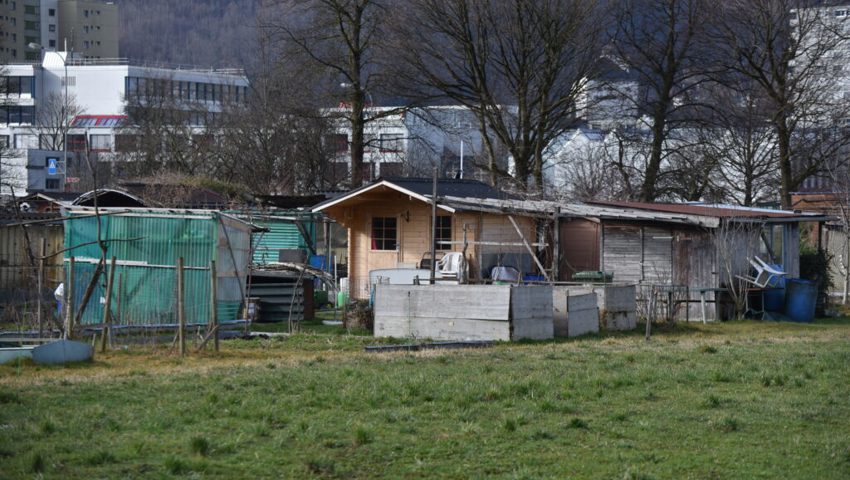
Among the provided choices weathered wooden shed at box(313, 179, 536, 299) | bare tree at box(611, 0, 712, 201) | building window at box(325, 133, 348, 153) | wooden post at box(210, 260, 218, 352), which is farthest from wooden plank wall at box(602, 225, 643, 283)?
building window at box(325, 133, 348, 153)

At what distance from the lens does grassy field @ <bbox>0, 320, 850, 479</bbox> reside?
9.12m

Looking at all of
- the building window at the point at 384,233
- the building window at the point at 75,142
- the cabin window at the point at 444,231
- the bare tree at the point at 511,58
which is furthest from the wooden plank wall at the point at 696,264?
the building window at the point at 75,142

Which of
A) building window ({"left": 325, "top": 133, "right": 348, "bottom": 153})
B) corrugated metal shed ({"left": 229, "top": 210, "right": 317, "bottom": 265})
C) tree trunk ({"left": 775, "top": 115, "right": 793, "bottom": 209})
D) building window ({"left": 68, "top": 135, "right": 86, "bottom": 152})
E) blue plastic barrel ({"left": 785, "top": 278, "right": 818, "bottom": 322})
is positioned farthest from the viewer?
building window ({"left": 68, "top": 135, "right": 86, "bottom": 152})

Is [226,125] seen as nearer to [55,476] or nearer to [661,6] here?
[661,6]

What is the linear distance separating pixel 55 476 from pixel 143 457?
2.86ft

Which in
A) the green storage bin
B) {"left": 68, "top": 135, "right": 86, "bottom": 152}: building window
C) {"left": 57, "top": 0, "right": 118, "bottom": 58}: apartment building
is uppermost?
{"left": 57, "top": 0, "right": 118, "bottom": 58}: apartment building

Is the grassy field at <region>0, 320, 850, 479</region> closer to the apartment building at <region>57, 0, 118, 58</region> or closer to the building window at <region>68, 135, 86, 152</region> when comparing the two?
the building window at <region>68, 135, 86, 152</region>

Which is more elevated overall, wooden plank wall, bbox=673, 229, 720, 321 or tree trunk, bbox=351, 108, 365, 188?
tree trunk, bbox=351, 108, 365, 188

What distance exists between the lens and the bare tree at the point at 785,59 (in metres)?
40.4

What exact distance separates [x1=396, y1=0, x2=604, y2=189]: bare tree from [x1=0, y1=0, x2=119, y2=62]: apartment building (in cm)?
11128

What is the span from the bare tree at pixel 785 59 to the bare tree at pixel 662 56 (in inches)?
38.7

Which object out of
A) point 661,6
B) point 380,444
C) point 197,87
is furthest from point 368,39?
point 197,87

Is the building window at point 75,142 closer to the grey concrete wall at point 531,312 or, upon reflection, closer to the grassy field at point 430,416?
the grey concrete wall at point 531,312

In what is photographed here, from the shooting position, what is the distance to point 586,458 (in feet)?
31.3
